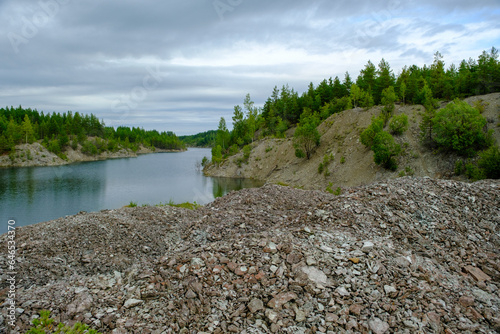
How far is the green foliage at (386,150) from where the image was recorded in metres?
40.1

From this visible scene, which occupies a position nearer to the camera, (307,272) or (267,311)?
(267,311)

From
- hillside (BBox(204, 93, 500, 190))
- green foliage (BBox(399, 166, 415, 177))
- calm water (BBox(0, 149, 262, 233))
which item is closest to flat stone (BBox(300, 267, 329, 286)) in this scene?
hillside (BBox(204, 93, 500, 190))

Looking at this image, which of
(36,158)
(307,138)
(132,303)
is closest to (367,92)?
(307,138)

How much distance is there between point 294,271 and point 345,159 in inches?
1758

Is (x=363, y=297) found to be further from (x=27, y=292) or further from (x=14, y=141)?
(x=14, y=141)

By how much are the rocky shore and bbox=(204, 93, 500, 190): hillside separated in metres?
20.2

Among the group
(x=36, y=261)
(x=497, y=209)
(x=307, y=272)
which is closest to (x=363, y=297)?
(x=307, y=272)

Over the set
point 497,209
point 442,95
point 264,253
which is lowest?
point 264,253

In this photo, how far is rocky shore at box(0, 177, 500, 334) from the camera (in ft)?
21.7

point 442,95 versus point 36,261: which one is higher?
point 442,95

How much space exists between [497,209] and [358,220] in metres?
6.05

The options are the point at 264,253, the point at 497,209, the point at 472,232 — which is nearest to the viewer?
the point at 264,253

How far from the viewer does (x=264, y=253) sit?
855 centimetres

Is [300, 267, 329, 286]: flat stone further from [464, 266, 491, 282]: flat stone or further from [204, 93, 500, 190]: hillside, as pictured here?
[204, 93, 500, 190]: hillside
